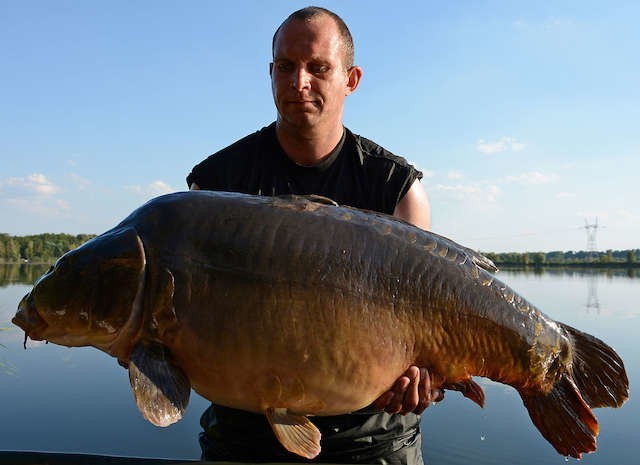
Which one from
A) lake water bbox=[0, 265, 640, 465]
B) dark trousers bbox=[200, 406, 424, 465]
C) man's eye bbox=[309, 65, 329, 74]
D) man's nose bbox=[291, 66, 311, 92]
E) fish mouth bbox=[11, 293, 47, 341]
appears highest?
man's eye bbox=[309, 65, 329, 74]

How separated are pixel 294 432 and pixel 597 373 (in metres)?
1.43

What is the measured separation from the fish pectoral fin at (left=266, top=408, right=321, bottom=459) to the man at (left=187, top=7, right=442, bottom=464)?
49 cm

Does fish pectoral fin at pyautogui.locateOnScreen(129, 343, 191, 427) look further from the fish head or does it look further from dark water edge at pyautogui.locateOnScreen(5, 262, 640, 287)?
dark water edge at pyautogui.locateOnScreen(5, 262, 640, 287)

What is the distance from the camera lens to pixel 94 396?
11.0 meters

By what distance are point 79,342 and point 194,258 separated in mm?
616

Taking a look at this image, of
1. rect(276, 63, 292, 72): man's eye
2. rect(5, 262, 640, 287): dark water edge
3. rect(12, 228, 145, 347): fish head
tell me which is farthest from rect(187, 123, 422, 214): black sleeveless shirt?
rect(5, 262, 640, 287): dark water edge

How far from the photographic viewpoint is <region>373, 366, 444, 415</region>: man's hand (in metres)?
2.45

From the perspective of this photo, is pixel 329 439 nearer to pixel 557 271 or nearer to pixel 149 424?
pixel 149 424

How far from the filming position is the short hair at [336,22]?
3.28m

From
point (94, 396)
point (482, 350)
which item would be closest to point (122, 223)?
point (482, 350)

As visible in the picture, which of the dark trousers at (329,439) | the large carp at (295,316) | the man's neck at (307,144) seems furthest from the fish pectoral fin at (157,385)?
the man's neck at (307,144)

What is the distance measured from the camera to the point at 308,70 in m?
3.21

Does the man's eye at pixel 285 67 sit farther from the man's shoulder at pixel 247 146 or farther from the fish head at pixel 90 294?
the fish head at pixel 90 294

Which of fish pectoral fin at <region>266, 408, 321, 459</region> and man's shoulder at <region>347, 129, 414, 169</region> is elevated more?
man's shoulder at <region>347, 129, 414, 169</region>
